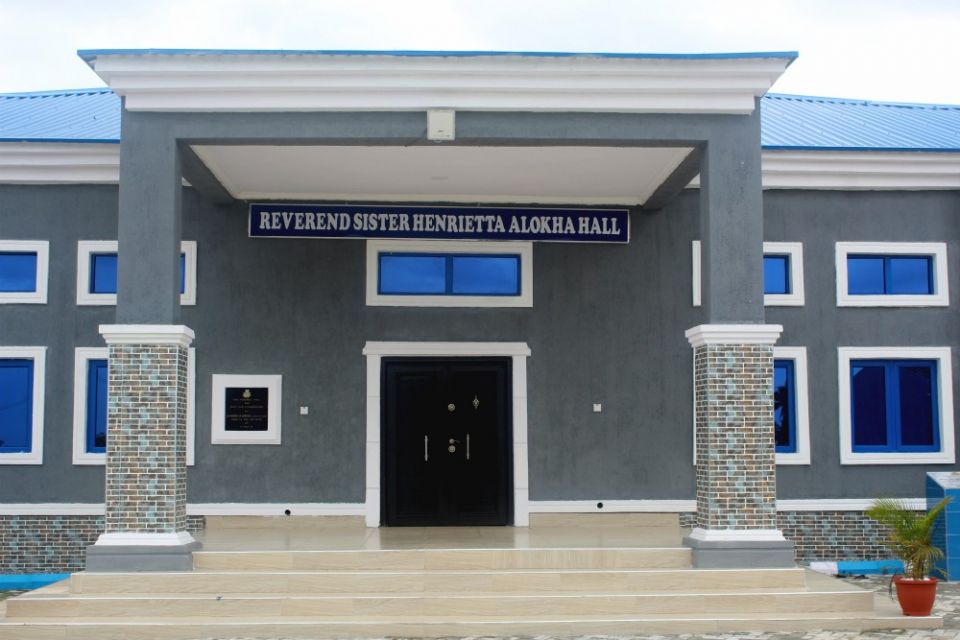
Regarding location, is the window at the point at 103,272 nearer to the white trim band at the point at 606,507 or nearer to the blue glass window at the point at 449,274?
the blue glass window at the point at 449,274

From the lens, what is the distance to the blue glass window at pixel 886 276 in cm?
1478

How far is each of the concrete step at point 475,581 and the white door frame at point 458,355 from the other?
310 centimetres

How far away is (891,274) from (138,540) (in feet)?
31.0

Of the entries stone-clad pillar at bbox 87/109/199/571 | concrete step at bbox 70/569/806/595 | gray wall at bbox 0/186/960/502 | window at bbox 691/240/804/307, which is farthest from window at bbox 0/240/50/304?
window at bbox 691/240/804/307

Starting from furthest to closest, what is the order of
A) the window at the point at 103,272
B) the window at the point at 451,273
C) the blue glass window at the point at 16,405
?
the window at the point at 451,273 → the window at the point at 103,272 → the blue glass window at the point at 16,405

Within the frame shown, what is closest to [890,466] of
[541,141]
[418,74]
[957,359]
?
[957,359]

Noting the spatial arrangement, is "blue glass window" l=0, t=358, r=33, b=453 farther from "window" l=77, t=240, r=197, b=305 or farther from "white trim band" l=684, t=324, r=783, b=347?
"white trim band" l=684, t=324, r=783, b=347

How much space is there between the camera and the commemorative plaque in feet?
46.4

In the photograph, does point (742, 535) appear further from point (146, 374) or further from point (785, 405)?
point (146, 374)

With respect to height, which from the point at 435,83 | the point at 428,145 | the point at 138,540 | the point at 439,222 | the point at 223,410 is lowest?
the point at 138,540

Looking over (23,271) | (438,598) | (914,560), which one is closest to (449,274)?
(438,598)

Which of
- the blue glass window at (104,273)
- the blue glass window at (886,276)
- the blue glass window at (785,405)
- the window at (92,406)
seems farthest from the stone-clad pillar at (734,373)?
the blue glass window at (104,273)

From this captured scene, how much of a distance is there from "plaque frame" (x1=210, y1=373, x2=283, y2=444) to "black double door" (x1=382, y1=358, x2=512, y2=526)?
1.27 meters

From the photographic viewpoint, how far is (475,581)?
36.0ft
